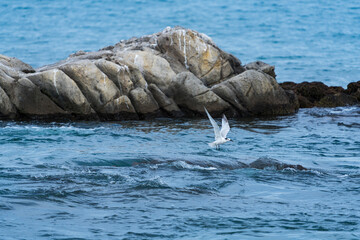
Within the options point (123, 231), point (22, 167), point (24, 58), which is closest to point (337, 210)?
point (123, 231)

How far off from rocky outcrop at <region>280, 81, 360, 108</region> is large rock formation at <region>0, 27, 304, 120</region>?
2178mm

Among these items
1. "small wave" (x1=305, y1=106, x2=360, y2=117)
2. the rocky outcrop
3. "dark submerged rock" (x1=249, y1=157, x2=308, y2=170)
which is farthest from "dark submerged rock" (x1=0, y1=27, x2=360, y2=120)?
"dark submerged rock" (x1=249, y1=157, x2=308, y2=170)

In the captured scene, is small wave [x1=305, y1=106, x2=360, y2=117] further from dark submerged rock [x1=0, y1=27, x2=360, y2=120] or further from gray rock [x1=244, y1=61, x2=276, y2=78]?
gray rock [x1=244, y1=61, x2=276, y2=78]

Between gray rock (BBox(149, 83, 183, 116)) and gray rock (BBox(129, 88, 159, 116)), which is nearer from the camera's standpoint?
gray rock (BBox(129, 88, 159, 116))

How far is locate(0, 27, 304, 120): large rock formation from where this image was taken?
2138 centimetres

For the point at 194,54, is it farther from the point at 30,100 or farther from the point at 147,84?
the point at 30,100

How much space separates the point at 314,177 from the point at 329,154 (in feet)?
11.8

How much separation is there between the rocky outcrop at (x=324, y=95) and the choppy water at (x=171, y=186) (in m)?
7.05

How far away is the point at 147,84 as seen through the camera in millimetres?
23031

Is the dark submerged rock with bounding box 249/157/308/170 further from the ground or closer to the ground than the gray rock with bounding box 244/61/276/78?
closer to the ground

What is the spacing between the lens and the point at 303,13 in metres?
74.9

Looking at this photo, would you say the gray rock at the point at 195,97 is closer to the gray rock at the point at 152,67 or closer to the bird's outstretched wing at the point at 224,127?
the gray rock at the point at 152,67

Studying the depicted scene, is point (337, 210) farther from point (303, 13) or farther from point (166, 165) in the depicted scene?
point (303, 13)

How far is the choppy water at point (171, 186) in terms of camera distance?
990 cm
